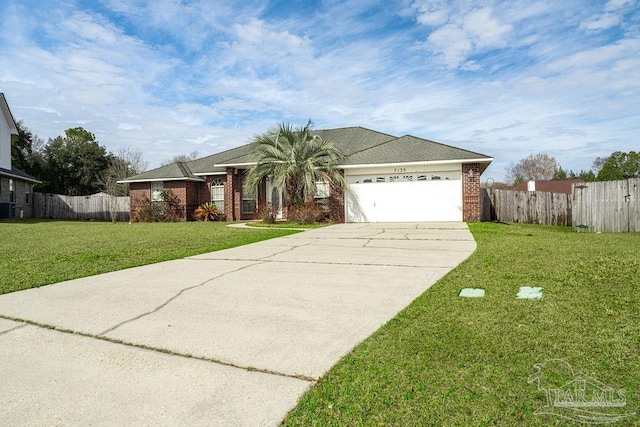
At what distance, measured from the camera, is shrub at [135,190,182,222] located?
2109cm

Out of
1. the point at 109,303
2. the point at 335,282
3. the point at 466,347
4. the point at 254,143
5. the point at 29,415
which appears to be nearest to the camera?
the point at 29,415

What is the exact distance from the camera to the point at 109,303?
4.23 meters

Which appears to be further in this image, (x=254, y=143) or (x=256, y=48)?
(x=254, y=143)

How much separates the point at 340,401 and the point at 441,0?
11.3 meters

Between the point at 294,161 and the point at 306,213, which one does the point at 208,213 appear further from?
the point at 306,213

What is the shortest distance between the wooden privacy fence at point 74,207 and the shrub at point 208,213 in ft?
25.7

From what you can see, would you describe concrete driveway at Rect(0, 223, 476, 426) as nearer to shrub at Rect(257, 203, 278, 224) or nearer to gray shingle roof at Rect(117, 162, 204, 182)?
shrub at Rect(257, 203, 278, 224)

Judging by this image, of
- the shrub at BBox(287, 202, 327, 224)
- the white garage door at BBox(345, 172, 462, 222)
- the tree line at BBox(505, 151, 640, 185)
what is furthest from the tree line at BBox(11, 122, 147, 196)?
the tree line at BBox(505, 151, 640, 185)

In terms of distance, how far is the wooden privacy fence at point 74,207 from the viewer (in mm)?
25406

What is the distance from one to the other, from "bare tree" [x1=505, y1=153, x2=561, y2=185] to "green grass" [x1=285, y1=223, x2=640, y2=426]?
51.9 meters

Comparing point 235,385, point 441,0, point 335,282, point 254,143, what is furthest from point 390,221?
point 235,385

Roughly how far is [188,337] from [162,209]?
1993 cm

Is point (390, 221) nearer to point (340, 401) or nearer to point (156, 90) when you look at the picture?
point (156, 90)

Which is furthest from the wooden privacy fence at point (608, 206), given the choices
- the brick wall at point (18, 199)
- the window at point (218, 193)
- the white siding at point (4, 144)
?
Result: the white siding at point (4, 144)
